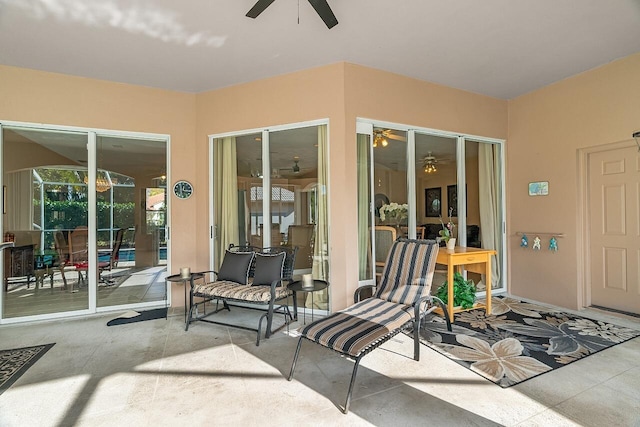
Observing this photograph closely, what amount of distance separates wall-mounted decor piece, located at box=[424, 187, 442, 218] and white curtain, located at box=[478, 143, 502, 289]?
0.68 meters

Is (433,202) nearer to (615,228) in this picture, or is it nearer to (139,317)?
(615,228)

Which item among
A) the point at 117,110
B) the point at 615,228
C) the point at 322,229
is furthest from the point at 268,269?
the point at 615,228

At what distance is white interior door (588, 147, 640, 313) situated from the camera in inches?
142

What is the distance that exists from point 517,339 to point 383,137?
8.52ft

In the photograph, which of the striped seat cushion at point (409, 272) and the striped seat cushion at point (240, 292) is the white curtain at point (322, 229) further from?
the striped seat cushion at point (409, 272)

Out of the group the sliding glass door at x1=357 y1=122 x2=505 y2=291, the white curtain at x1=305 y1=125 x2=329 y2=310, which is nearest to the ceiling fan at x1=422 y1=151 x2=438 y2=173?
the sliding glass door at x1=357 y1=122 x2=505 y2=291

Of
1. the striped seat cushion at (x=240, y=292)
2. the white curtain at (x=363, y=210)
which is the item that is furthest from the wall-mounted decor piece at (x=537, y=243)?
the striped seat cushion at (x=240, y=292)

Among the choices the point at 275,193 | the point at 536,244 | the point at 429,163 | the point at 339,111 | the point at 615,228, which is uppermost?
the point at 339,111

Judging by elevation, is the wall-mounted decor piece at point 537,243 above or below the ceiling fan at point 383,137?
below

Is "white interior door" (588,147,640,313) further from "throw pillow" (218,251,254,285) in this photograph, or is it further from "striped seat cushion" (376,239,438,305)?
"throw pillow" (218,251,254,285)

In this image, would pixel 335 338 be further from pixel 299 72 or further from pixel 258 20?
pixel 299 72

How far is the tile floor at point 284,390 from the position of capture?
1.90 metres

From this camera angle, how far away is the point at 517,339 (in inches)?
119

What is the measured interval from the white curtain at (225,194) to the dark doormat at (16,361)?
6.22 ft
